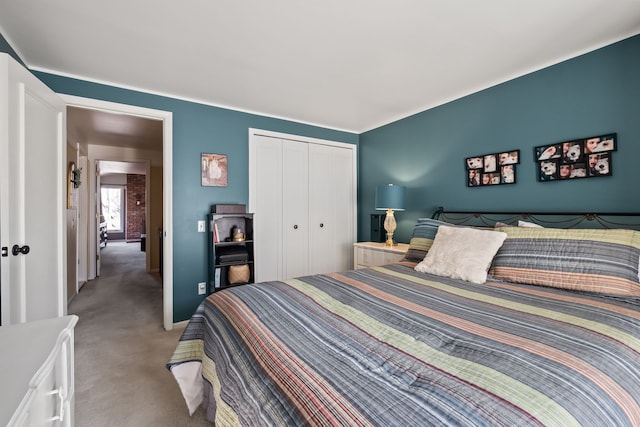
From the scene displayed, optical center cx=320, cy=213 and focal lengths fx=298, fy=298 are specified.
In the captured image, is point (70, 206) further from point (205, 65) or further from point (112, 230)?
point (112, 230)

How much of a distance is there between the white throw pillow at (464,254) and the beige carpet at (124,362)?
1.75m

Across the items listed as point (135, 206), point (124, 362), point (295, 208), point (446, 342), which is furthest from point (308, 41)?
point (135, 206)

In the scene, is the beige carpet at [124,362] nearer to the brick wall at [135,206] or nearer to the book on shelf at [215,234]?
the book on shelf at [215,234]

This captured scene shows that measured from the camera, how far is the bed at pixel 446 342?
73 centimetres

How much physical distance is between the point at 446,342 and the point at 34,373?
120 centimetres

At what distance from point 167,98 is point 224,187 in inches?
41.3

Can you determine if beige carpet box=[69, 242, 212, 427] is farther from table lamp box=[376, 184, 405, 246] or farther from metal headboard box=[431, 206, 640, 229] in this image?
metal headboard box=[431, 206, 640, 229]

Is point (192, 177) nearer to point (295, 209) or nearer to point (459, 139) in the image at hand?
point (295, 209)

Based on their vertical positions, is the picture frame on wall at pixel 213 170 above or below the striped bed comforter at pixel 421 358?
above

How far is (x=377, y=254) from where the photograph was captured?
334 cm

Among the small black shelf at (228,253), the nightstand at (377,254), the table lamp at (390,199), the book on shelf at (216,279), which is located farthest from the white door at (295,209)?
the table lamp at (390,199)

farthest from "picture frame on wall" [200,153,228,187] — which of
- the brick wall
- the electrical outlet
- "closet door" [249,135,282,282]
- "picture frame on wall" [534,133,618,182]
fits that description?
the brick wall

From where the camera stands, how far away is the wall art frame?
8.57 ft

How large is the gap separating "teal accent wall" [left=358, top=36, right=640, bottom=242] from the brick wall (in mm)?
10395
